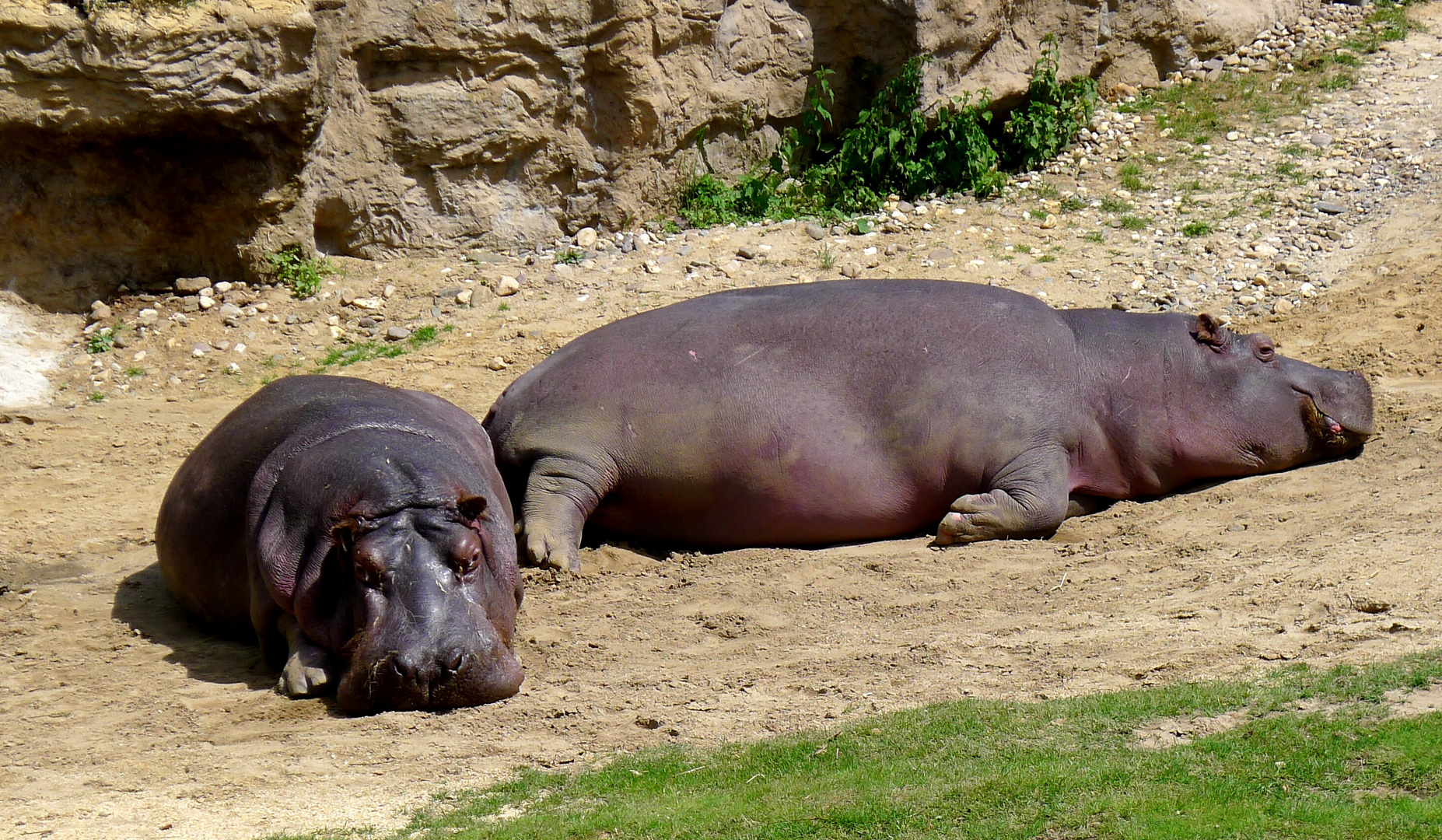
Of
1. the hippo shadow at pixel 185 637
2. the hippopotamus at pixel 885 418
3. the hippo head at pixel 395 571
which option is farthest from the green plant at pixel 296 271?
the hippo head at pixel 395 571

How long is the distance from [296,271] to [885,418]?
5.27 metres

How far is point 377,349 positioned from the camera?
1012 centimetres

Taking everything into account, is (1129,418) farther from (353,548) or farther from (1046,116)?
(1046,116)

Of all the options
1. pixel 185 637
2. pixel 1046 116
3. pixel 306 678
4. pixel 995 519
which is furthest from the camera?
pixel 1046 116

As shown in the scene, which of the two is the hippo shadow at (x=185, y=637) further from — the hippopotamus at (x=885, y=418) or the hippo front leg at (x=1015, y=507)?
the hippo front leg at (x=1015, y=507)

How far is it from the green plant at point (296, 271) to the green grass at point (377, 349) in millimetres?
710

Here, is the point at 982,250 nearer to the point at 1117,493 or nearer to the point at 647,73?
the point at 647,73

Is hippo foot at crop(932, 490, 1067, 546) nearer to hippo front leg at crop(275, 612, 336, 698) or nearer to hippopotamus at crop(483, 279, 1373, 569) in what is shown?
hippopotamus at crop(483, 279, 1373, 569)

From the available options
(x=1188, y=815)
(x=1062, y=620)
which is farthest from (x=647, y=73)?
(x=1188, y=815)

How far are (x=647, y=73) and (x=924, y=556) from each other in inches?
229

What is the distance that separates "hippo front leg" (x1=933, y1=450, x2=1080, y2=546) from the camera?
7109 mm

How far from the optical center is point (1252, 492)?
7.48m

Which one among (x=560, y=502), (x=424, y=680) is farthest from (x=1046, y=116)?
(x=424, y=680)

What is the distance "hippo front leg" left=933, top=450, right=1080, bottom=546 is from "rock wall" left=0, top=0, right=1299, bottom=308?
17.5 feet
